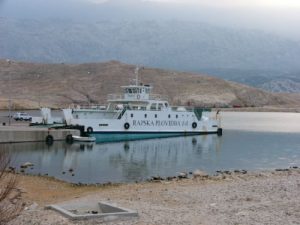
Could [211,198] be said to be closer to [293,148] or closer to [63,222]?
[63,222]

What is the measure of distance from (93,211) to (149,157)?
105ft

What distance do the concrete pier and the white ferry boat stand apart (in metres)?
4.00

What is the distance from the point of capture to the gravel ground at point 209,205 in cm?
1509

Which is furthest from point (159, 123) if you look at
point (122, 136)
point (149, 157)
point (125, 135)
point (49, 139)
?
point (149, 157)

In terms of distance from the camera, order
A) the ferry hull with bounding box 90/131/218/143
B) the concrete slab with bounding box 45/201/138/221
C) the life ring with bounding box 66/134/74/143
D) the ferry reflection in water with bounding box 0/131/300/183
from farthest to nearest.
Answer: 1. the ferry hull with bounding box 90/131/218/143
2. the life ring with bounding box 66/134/74/143
3. the ferry reflection in water with bounding box 0/131/300/183
4. the concrete slab with bounding box 45/201/138/221

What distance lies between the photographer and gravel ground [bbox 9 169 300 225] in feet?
49.5

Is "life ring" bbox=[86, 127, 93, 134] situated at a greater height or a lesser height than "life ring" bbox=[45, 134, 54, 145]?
greater

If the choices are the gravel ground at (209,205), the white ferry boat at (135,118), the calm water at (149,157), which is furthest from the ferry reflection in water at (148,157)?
the gravel ground at (209,205)

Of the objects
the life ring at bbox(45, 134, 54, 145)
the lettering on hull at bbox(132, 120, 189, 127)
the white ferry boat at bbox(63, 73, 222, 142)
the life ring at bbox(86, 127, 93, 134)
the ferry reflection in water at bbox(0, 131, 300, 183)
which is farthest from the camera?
the lettering on hull at bbox(132, 120, 189, 127)

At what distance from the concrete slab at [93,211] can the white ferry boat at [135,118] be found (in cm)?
4602

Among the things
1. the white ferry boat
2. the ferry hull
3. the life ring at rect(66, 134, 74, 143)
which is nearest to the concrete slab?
the life ring at rect(66, 134, 74, 143)

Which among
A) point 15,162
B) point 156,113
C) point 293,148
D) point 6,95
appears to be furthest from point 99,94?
point 15,162

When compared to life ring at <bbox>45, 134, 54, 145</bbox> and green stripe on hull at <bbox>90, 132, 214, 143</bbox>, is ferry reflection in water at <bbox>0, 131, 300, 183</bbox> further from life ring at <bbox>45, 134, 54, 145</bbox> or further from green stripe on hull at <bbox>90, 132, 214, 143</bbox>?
green stripe on hull at <bbox>90, 132, 214, 143</bbox>

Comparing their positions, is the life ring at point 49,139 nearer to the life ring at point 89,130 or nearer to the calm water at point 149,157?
the calm water at point 149,157
